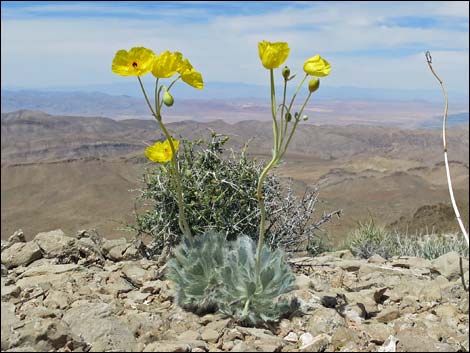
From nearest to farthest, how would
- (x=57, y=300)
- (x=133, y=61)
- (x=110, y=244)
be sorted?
(x=133, y=61)
(x=57, y=300)
(x=110, y=244)

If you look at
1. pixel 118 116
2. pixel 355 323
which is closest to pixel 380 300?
pixel 355 323

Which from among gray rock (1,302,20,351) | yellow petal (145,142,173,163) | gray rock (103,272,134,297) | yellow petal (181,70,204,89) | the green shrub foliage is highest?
yellow petal (181,70,204,89)

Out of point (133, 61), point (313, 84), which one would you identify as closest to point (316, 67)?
point (313, 84)

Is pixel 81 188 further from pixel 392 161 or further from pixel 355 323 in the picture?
pixel 355 323

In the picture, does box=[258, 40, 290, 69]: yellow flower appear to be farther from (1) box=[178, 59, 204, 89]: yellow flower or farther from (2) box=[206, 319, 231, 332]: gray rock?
(2) box=[206, 319, 231, 332]: gray rock

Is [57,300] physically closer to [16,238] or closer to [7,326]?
[7,326]

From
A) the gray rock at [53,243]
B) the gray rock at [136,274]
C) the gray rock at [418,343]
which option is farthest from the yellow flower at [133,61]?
the gray rock at [53,243]

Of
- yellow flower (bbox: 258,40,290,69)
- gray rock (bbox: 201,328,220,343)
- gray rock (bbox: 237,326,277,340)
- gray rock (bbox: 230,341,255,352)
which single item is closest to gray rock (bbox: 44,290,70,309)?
gray rock (bbox: 201,328,220,343)
